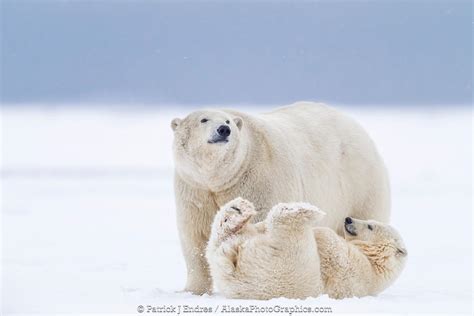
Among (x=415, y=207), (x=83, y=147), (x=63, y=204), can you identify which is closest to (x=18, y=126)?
(x=83, y=147)

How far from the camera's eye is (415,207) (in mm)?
12242

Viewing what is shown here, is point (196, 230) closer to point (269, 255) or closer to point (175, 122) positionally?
point (175, 122)

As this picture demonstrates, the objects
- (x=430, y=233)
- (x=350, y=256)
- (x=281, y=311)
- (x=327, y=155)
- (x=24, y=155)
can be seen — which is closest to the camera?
(x=281, y=311)

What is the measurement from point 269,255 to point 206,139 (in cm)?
113

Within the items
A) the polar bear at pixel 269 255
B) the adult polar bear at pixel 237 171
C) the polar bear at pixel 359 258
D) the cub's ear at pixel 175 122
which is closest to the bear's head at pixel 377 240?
the polar bear at pixel 359 258

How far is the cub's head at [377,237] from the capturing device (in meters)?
5.46

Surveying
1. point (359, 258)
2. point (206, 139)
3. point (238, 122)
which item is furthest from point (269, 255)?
point (238, 122)

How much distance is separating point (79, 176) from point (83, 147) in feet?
18.0

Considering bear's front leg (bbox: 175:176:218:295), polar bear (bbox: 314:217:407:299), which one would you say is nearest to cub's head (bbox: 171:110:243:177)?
bear's front leg (bbox: 175:176:218:295)

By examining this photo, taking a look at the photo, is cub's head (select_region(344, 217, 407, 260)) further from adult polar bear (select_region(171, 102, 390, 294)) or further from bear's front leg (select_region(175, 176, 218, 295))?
bear's front leg (select_region(175, 176, 218, 295))

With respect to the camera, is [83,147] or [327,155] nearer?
[327,155]

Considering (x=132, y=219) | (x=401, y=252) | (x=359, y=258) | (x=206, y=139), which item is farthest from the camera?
(x=132, y=219)

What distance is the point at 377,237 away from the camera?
554 centimetres

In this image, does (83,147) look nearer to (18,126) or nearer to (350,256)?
(18,126)
